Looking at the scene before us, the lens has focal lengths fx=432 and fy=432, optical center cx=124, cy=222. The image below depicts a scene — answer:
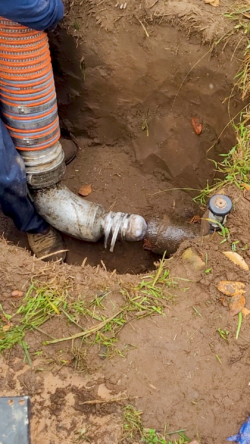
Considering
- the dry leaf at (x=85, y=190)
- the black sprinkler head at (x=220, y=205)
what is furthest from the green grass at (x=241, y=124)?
the dry leaf at (x=85, y=190)

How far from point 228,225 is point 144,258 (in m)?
0.96

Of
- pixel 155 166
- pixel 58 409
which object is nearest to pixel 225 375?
pixel 58 409

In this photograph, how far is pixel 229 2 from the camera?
249 centimetres

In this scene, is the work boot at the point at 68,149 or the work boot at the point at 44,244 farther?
the work boot at the point at 68,149

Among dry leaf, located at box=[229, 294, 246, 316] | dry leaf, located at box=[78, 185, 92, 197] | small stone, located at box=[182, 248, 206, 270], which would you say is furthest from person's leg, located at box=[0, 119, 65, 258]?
dry leaf, located at box=[229, 294, 246, 316]

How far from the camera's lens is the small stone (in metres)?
1.93

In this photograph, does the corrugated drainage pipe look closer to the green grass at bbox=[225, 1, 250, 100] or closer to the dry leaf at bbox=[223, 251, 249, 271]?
the dry leaf at bbox=[223, 251, 249, 271]

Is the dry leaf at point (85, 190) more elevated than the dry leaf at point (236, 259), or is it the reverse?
the dry leaf at point (236, 259)

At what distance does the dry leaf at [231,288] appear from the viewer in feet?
6.08

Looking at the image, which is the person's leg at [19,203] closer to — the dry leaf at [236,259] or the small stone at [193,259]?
the small stone at [193,259]

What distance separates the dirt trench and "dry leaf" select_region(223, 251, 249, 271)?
88 centimetres

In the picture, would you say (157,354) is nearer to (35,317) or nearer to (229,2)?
(35,317)

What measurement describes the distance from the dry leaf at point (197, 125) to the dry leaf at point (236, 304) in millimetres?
1320

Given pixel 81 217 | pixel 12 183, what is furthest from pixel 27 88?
pixel 81 217
